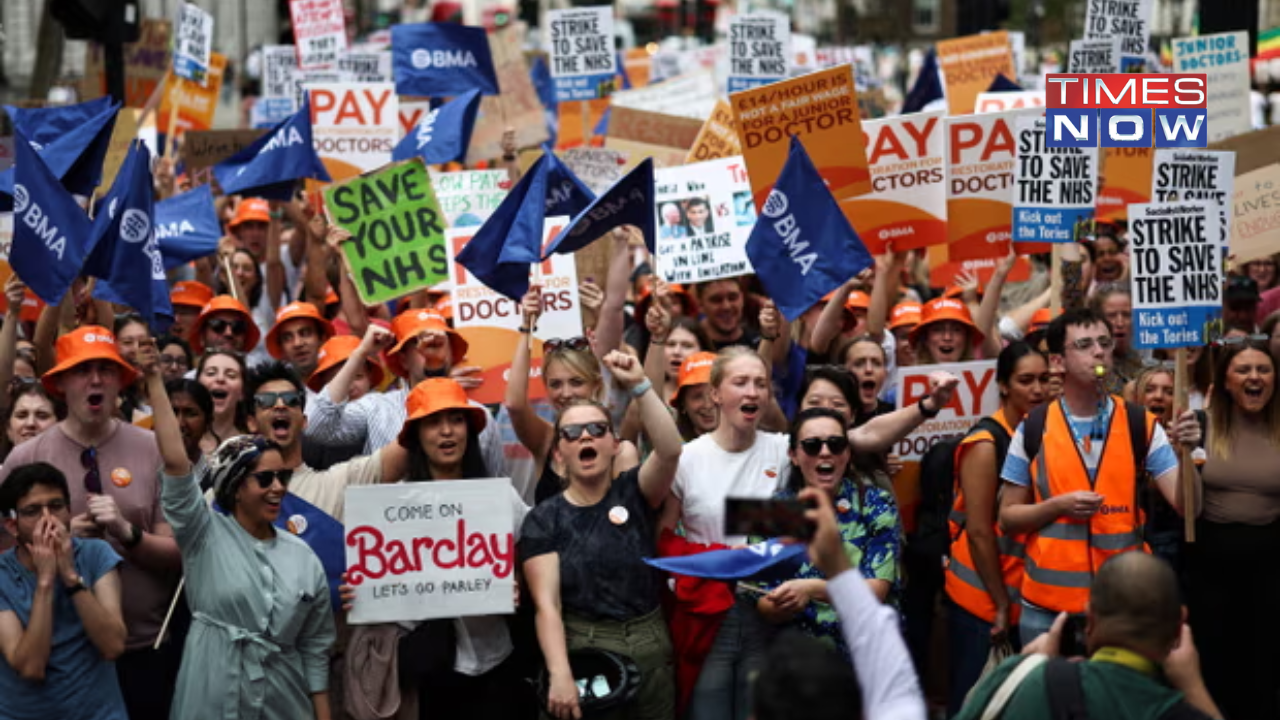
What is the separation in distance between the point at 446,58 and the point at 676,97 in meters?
2.21

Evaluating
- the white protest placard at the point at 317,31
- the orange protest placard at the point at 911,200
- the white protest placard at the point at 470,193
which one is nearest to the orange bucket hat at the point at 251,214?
the white protest placard at the point at 470,193

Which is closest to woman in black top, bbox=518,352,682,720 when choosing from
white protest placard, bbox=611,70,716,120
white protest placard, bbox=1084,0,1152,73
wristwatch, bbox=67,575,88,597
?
wristwatch, bbox=67,575,88,597

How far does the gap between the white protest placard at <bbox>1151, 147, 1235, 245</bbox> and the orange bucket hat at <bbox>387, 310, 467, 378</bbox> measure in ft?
11.1

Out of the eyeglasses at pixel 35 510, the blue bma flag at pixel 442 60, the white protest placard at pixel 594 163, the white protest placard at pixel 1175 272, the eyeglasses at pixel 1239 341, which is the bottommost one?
the eyeglasses at pixel 35 510

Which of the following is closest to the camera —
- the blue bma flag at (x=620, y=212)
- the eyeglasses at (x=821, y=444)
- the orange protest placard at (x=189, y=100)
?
the eyeglasses at (x=821, y=444)

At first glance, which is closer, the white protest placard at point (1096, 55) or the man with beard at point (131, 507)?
the man with beard at point (131, 507)

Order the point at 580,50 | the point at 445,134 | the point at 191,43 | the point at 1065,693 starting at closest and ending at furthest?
the point at 1065,693, the point at 445,134, the point at 580,50, the point at 191,43

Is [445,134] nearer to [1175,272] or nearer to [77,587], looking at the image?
[1175,272]

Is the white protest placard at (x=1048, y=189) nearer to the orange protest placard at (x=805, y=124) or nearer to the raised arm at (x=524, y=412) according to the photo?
the orange protest placard at (x=805, y=124)

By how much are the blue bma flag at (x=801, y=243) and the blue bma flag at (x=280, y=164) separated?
355cm

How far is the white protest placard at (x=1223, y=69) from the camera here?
12.6 metres

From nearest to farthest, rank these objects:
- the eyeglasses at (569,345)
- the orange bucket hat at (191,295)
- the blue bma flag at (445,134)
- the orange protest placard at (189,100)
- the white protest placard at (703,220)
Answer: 1. the eyeglasses at (569,345)
2. the white protest placard at (703,220)
3. the orange bucket hat at (191,295)
4. the blue bma flag at (445,134)
5. the orange protest placard at (189,100)

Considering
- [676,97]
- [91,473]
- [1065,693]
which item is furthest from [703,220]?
[1065,693]

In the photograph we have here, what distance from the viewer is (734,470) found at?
24.2 feet
